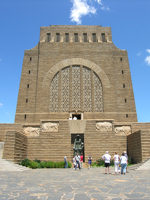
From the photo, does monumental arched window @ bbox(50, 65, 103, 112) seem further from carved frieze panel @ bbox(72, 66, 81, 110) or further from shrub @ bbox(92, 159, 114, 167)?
shrub @ bbox(92, 159, 114, 167)

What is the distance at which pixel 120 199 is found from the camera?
15.9 ft

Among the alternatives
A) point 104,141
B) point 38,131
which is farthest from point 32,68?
point 104,141

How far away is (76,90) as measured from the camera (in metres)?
29.3

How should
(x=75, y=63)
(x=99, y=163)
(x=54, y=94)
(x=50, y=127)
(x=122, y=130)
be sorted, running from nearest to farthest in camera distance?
(x=99, y=163) → (x=50, y=127) → (x=122, y=130) → (x=54, y=94) → (x=75, y=63)

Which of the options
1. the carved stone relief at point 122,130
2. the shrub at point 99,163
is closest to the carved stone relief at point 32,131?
the shrub at point 99,163

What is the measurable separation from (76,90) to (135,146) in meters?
13.2

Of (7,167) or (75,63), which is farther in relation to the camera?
(75,63)

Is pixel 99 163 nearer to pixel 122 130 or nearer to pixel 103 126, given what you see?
pixel 103 126

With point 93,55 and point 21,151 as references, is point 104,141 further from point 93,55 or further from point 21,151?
point 93,55

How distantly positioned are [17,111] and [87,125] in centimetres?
1148

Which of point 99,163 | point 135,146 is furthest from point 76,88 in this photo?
point 135,146

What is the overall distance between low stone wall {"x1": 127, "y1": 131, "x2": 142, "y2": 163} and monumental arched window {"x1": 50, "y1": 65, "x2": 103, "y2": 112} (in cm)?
846

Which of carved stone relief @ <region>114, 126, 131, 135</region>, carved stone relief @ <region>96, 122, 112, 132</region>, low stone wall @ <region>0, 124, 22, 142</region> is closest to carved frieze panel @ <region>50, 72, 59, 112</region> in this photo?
low stone wall @ <region>0, 124, 22, 142</region>

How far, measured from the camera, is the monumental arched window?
28.3 metres
